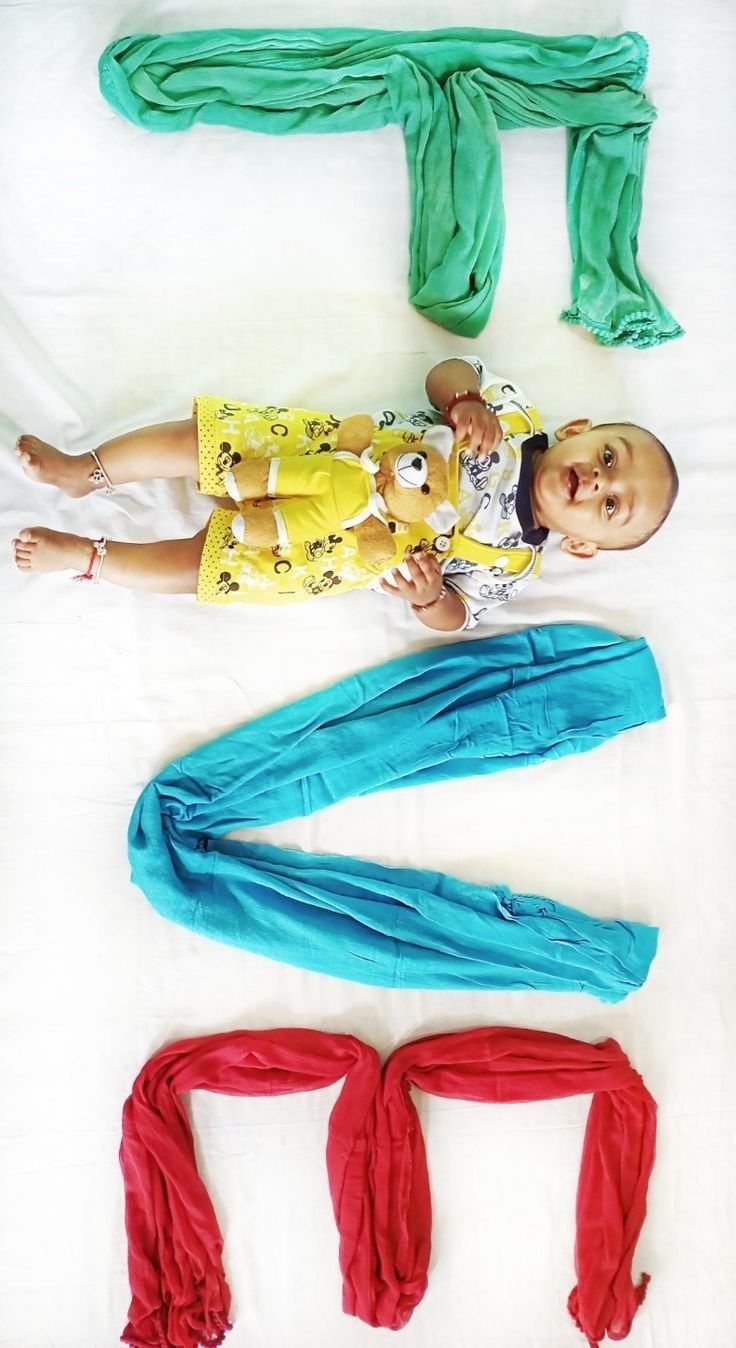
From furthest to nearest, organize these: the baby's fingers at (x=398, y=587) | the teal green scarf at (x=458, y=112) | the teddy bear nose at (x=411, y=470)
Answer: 1. the teal green scarf at (x=458, y=112)
2. the baby's fingers at (x=398, y=587)
3. the teddy bear nose at (x=411, y=470)

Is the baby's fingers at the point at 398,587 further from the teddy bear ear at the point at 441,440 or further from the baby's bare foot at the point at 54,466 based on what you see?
the baby's bare foot at the point at 54,466

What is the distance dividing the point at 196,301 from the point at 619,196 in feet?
2.08

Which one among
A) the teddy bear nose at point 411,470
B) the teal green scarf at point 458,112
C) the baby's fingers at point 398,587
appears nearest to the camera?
the teddy bear nose at point 411,470

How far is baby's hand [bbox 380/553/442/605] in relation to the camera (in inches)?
45.8

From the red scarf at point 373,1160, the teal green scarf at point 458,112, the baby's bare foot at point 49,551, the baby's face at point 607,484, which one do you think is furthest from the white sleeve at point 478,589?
the red scarf at point 373,1160

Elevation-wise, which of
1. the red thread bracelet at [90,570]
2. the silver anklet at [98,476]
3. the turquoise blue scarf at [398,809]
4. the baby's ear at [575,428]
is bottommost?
the turquoise blue scarf at [398,809]

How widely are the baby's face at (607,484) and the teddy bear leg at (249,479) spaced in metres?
0.35

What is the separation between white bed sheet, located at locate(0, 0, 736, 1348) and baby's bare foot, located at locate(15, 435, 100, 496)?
2.5 inches

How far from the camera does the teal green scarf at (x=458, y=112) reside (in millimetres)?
1302

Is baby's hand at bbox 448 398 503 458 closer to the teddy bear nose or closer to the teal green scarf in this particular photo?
the teddy bear nose

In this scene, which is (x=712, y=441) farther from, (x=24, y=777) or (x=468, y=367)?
(x=24, y=777)

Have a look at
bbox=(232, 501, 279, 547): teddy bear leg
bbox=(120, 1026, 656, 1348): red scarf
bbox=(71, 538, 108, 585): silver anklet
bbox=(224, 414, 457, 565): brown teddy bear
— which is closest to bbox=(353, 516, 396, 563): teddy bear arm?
bbox=(224, 414, 457, 565): brown teddy bear

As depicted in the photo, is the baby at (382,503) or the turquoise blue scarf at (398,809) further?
the turquoise blue scarf at (398,809)

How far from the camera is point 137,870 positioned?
124 centimetres
